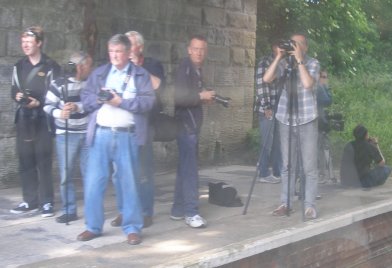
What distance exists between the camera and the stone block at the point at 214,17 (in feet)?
33.0

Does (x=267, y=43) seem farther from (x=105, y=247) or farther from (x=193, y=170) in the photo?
(x=105, y=247)

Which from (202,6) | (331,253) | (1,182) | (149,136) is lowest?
(331,253)

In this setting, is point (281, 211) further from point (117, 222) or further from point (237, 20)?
point (237, 20)

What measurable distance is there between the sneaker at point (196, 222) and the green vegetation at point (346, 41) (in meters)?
4.57

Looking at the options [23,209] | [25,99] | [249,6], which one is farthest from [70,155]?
[249,6]

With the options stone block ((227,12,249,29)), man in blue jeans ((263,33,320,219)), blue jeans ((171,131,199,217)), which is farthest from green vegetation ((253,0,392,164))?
blue jeans ((171,131,199,217))

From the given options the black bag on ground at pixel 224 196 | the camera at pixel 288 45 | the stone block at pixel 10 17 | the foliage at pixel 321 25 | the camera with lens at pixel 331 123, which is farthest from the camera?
the foliage at pixel 321 25

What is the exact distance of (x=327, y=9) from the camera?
13.9 metres

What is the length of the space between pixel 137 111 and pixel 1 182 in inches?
111

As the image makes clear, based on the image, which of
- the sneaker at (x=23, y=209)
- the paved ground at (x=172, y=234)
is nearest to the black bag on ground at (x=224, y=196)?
the paved ground at (x=172, y=234)

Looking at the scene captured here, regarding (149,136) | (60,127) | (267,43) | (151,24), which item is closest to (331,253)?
(149,136)

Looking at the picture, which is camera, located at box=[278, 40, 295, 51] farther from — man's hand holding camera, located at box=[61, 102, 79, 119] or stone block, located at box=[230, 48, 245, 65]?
stone block, located at box=[230, 48, 245, 65]

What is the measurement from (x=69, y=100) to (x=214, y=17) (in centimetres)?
452

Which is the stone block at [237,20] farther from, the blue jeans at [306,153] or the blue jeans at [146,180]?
the blue jeans at [146,180]
